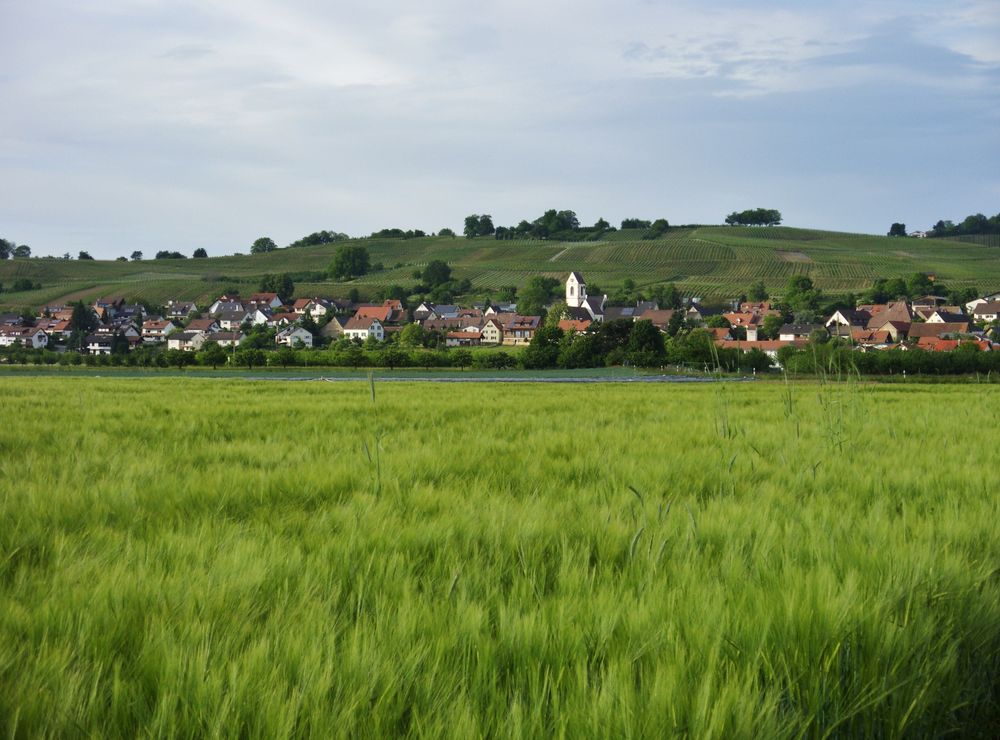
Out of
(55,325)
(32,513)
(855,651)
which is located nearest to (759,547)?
(855,651)

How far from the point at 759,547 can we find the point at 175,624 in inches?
77.3

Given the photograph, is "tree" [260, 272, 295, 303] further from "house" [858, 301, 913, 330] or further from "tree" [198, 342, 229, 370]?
"house" [858, 301, 913, 330]

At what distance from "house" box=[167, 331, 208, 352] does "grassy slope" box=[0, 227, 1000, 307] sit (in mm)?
24504

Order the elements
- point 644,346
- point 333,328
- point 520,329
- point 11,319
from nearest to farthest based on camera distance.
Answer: point 644,346 < point 11,319 < point 520,329 < point 333,328

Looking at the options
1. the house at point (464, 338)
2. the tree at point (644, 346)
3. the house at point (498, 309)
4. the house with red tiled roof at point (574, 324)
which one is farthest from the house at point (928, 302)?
the house at point (464, 338)

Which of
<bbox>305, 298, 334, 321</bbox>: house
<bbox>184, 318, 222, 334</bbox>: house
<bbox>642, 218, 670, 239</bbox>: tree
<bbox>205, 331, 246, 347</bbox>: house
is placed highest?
<bbox>642, 218, 670, 239</bbox>: tree

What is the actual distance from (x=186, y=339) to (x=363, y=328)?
2533cm

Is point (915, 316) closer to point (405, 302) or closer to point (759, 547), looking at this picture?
point (405, 302)

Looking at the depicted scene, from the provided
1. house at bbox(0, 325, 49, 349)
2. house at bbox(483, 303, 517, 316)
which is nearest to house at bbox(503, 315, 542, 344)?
house at bbox(483, 303, 517, 316)

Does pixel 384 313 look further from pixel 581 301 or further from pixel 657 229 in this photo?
pixel 657 229

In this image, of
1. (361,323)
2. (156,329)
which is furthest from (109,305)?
(361,323)

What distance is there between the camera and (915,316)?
98.7 meters

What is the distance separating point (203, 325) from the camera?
375 feet

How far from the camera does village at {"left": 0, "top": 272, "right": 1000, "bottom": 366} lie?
295 ft
